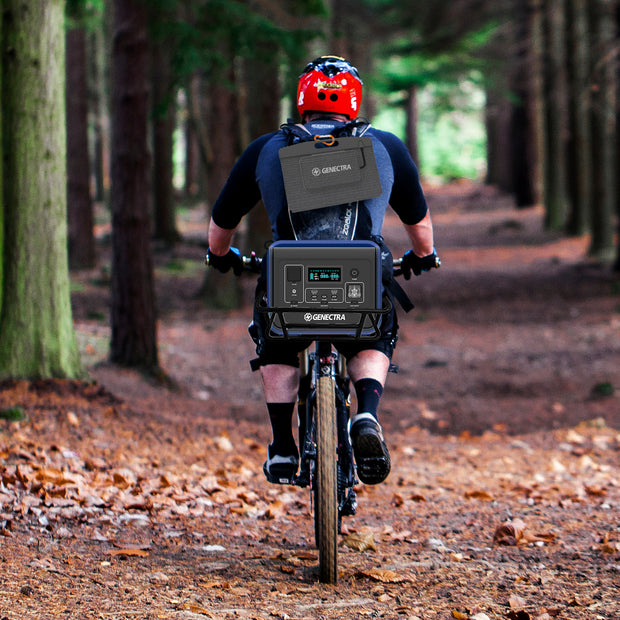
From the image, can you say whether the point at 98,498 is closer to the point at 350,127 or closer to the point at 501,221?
the point at 350,127

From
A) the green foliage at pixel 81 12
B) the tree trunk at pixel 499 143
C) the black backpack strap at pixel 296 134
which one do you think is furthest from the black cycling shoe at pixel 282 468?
the tree trunk at pixel 499 143

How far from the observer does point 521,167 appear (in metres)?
33.3

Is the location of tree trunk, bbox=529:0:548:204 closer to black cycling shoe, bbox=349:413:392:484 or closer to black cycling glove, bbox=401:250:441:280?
black cycling glove, bbox=401:250:441:280

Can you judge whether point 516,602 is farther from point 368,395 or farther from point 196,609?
point 196,609

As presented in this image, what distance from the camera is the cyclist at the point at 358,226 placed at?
4.16m

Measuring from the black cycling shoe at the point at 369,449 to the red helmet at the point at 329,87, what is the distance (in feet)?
4.82

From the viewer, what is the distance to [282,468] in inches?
174

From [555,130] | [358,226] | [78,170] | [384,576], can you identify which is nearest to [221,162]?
[78,170]

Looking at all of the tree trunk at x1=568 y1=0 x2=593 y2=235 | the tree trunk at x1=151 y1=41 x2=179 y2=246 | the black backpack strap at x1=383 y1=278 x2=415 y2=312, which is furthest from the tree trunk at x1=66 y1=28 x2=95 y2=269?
the black backpack strap at x1=383 y1=278 x2=415 y2=312

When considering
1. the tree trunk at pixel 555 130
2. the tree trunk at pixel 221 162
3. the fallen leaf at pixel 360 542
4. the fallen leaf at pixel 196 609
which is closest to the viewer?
the fallen leaf at pixel 196 609

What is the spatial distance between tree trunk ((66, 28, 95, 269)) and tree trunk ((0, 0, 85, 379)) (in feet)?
41.6

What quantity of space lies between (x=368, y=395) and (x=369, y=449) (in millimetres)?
279

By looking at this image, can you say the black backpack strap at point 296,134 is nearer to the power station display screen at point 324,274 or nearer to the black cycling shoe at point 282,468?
the power station display screen at point 324,274

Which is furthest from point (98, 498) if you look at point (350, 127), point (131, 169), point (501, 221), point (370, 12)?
point (370, 12)
